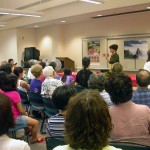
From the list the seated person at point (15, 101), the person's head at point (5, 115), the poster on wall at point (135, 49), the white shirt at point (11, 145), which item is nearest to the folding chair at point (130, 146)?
Result: the white shirt at point (11, 145)

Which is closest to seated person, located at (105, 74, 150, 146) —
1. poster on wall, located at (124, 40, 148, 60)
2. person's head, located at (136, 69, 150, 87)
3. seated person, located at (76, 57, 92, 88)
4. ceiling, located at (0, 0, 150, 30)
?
person's head, located at (136, 69, 150, 87)

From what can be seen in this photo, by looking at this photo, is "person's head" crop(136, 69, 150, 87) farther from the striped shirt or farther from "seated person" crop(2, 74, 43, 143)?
"seated person" crop(2, 74, 43, 143)

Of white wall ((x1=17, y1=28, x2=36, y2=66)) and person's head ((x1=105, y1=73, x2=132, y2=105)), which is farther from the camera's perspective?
white wall ((x1=17, y1=28, x2=36, y2=66))

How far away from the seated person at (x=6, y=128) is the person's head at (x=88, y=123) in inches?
15.3

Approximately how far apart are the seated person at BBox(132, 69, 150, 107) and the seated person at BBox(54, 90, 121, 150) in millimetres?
1469

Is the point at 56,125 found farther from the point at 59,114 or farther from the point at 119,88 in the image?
the point at 119,88

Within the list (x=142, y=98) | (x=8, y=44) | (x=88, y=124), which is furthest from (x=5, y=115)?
(x=8, y=44)

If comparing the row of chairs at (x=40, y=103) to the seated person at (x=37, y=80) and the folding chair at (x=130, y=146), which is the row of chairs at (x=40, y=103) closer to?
the seated person at (x=37, y=80)

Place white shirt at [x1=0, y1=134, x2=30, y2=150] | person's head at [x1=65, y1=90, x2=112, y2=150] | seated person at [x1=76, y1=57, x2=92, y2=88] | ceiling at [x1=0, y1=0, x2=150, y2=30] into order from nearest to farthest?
person's head at [x1=65, y1=90, x2=112, y2=150] → white shirt at [x1=0, y1=134, x2=30, y2=150] → seated person at [x1=76, y1=57, x2=92, y2=88] → ceiling at [x1=0, y1=0, x2=150, y2=30]

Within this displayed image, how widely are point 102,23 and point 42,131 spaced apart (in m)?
5.78

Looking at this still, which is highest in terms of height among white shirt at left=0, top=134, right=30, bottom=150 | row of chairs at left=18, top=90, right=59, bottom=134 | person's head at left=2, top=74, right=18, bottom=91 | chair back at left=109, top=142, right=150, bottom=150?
person's head at left=2, top=74, right=18, bottom=91

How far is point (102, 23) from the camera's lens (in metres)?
8.85

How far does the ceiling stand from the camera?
6.46 metres

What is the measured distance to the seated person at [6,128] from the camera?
4.47 ft
